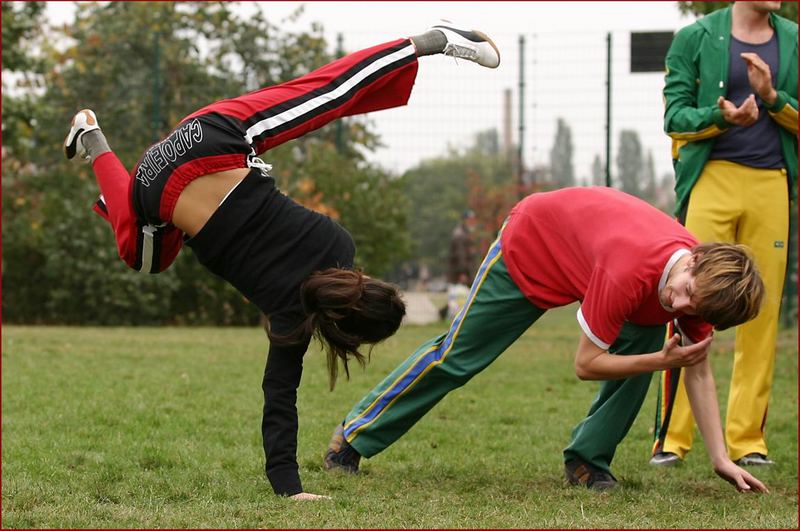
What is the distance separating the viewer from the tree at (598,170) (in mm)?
14156

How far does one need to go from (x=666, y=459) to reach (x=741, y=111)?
5.68 ft

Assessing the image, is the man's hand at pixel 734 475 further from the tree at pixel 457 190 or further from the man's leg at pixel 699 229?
the tree at pixel 457 190

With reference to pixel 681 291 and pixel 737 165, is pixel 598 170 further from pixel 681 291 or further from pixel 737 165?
pixel 681 291

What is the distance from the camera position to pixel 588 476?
4.77 m

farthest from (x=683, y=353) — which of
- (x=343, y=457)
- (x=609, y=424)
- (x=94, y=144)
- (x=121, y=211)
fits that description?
(x=94, y=144)

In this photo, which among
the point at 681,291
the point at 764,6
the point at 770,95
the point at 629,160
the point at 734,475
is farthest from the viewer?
the point at 629,160

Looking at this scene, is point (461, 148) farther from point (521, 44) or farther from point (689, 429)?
point (689, 429)

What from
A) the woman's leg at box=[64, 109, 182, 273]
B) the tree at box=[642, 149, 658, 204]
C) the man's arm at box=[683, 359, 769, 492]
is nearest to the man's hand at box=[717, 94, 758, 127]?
the man's arm at box=[683, 359, 769, 492]

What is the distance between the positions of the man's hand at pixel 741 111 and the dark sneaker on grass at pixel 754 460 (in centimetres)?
164

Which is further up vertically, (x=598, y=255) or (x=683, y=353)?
(x=598, y=255)

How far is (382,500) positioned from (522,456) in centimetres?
147

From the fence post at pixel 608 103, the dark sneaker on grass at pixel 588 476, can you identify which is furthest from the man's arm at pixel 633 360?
the fence post at pixel 608 103

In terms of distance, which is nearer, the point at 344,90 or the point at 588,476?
the point at 344,90

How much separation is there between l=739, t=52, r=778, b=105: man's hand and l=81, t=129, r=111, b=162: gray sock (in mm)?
2999
